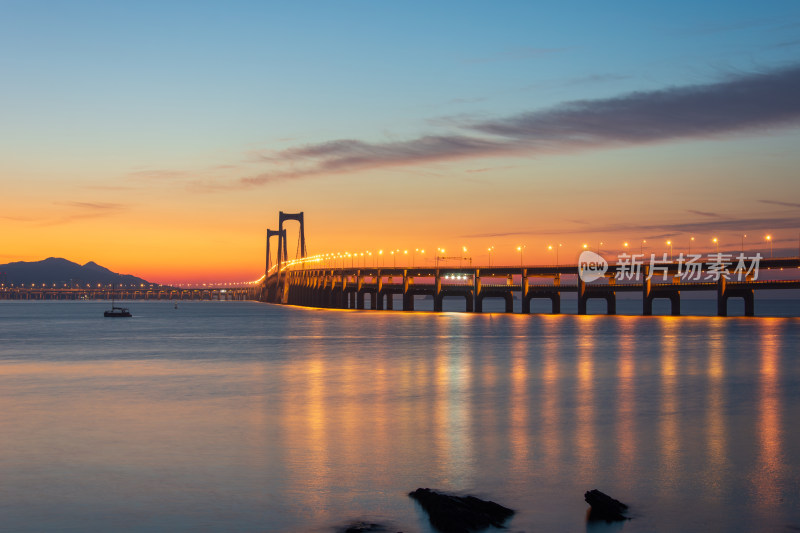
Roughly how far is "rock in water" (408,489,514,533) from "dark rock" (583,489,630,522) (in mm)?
1265

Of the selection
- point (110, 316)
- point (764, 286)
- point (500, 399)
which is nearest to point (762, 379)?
point (500, 399)

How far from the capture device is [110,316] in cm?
15175

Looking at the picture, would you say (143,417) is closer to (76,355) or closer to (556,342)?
(76,355)

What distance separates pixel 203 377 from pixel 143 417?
13.5m

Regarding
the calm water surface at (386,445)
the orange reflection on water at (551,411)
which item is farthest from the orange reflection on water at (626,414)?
the orange reflection on water at (551,411)

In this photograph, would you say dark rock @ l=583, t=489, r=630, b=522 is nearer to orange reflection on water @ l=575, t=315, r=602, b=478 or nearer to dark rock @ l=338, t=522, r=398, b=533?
orange reflection on water @ l=575, t=315, r=602, b=478

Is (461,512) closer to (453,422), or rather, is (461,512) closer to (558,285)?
(453,422)

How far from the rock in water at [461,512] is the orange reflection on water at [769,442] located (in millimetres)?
4390

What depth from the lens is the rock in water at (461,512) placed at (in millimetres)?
12188

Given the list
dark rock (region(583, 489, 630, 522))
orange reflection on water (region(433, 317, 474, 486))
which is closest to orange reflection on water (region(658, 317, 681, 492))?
dark rock (region(583, 489, 630, 522))

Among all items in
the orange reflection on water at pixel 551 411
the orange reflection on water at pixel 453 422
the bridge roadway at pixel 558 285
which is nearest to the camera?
the orange reflection on water at pixel 453 422

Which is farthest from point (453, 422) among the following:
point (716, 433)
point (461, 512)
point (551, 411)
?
point (461, 512)

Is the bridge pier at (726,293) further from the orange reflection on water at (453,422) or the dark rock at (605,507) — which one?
the dark rock at (605,507)

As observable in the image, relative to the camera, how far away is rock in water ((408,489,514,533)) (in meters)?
12.2
